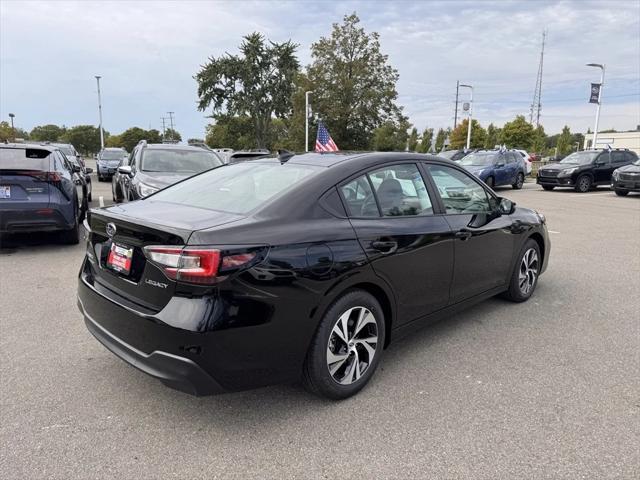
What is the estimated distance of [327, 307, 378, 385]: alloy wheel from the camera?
296 centimetres

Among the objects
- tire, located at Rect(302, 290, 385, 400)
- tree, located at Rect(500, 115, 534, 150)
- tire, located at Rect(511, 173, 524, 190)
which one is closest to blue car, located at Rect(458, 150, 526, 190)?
tire, located at Rect(511, 173, 524, 190)

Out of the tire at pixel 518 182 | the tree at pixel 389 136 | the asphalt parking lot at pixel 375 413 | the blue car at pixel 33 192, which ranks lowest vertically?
the asphalt parking lot at pixel 375 413

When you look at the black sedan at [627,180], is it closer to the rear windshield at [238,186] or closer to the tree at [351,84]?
the rear windshield at [238,186]

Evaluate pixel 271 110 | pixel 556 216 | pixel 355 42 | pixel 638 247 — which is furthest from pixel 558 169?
pixel 271 110

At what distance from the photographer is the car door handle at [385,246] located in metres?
3.10

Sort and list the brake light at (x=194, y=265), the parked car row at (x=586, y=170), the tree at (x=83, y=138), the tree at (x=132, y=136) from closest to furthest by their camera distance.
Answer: the brake light at (x=194, y=265)
the parked car row at (x=586, y=170)
the tree at (x=83, y=138)
the tree at (x=132, y=136)

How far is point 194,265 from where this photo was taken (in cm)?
244

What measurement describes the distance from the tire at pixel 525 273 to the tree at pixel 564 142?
262 feet

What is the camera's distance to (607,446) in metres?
2.62

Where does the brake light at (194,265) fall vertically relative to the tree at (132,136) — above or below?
below

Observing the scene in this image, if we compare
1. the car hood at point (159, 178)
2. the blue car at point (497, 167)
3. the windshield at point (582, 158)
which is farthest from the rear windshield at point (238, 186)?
the windshield at point (582, 158)

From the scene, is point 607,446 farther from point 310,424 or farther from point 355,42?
point 355,42

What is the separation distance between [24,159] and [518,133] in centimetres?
6046

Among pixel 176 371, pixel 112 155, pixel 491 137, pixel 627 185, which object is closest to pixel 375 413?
pixel 176 371
